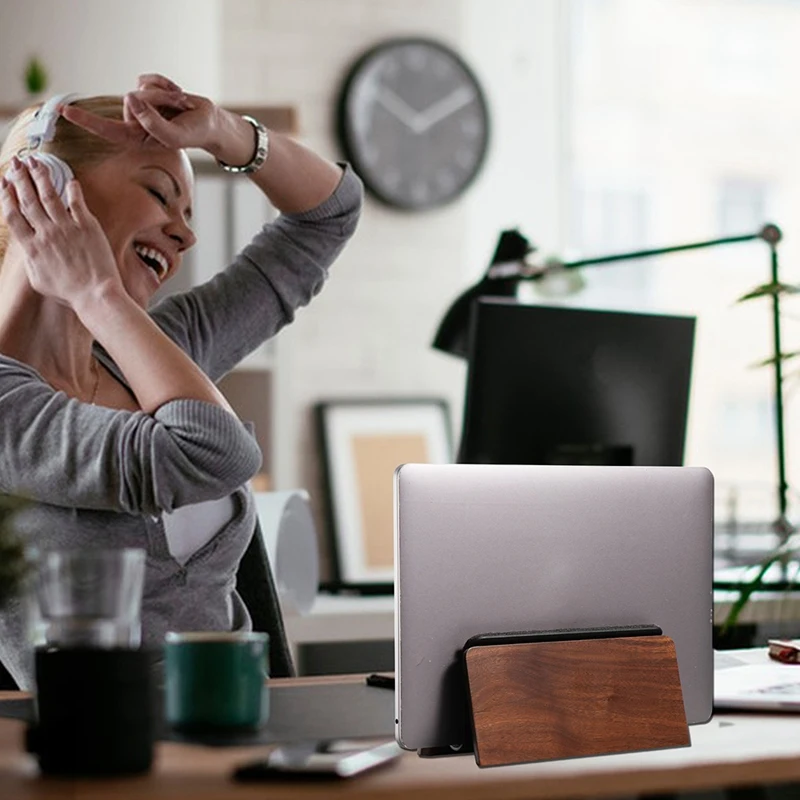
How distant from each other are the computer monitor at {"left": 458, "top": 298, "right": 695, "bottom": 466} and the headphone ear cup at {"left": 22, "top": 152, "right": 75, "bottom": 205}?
64 centimetres

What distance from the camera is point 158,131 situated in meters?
1.58

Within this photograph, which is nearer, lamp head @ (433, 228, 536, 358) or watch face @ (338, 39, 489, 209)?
lamp head @ (433, 228, 536, 358)

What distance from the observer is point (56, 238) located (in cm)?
149

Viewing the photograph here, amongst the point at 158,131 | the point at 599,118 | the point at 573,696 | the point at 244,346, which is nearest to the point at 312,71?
the point at 599,118

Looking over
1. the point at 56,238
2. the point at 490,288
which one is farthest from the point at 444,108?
the point at 56,238

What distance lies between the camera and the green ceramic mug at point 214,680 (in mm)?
992

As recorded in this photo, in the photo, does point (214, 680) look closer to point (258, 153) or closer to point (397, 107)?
point (258, 153)

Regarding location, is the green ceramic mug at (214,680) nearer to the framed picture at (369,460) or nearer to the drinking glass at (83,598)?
the drinking glass at (83,598)

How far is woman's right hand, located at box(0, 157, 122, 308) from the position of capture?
148cm

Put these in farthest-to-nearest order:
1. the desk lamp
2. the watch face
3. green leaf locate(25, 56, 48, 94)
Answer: the watch face < green leaf locate(25, 56, 48, 94) < the desk lamp

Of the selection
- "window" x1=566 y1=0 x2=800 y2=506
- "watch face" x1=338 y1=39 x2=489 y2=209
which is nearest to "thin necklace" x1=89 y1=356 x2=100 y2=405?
"watch face" x1=338 y1=39 x2=489 y2=209

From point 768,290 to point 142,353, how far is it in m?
0.78

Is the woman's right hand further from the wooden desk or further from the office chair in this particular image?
the wooden desk

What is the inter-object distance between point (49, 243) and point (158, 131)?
190 millimetres
